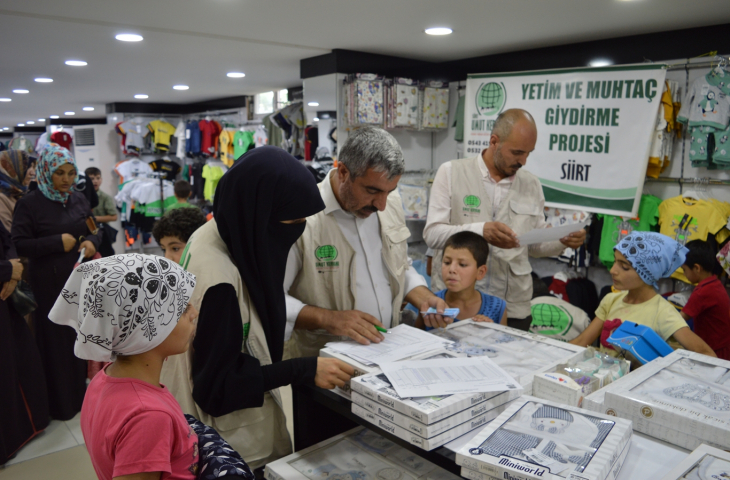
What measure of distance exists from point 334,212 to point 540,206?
156cm

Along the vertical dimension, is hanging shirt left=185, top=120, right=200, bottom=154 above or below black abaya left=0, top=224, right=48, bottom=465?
above

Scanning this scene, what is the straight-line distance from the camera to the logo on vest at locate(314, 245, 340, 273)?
1.98m

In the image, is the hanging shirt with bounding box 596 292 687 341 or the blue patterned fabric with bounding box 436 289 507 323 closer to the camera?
the hanging shirt with bounding box 596 292 687 341

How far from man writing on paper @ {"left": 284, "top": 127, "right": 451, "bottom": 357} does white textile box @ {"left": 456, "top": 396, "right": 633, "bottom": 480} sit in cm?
60

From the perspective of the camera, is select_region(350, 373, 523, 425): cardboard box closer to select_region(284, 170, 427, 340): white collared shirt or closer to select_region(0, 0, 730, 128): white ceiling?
select_region(284, 170, 427, 340): white collared shirt

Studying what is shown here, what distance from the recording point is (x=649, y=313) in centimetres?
239

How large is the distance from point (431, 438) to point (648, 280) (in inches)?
67.0

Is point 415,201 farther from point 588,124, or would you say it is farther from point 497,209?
point 497,209

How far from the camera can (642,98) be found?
13.6ft

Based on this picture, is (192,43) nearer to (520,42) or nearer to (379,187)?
(520,42)

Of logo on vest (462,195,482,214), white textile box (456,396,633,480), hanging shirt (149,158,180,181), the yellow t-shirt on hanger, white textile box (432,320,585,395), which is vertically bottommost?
white textile box (432,320,585,395)

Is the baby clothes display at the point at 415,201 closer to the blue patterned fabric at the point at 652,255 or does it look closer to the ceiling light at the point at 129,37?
the ceiling light at the point at 129,37

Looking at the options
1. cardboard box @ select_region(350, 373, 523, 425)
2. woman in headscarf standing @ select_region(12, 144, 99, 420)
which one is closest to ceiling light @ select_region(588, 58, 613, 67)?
cardboard box @ select_region(350, 373, 523, 425)

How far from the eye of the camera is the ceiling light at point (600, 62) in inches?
176
